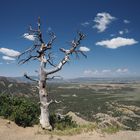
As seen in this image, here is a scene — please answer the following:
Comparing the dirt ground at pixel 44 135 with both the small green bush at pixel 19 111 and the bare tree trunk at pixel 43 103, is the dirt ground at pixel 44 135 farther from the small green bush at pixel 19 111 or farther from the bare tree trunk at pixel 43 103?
the small green bush at pixel 19 111

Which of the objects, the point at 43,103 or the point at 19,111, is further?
the point at 19,111

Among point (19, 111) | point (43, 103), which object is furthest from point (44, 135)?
point (19, 111)

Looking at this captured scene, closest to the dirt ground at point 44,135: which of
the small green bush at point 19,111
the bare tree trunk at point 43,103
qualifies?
the bare tree trunk at point 43,103

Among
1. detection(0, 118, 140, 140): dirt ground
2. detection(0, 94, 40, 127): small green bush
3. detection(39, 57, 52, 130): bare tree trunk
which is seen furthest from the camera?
detection(0, 94, 40, 127): small green bush

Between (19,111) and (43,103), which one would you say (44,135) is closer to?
(43,103)

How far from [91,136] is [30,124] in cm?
480

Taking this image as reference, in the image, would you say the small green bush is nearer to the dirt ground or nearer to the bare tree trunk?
the bare tree trunk

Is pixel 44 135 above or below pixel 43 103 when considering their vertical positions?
below

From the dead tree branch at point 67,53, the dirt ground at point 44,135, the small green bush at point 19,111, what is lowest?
the dirt ground at point 44,135

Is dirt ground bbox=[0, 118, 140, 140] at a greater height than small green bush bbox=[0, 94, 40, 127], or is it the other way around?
small green bush bbox=[0, 94, 40, 127]

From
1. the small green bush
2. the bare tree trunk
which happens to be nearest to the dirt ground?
the bare tree trunk

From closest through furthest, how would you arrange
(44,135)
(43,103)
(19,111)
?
(44,135) → (43,103) → (19,111)

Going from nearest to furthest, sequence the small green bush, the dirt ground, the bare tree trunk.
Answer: the dirt ground → the bare tree trunk → the small green bush

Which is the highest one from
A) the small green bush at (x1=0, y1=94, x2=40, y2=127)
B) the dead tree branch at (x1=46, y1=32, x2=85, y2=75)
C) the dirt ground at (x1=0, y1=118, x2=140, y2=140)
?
the dead tree branch at (x1=46, y1=32, x2=85, y2=75)
